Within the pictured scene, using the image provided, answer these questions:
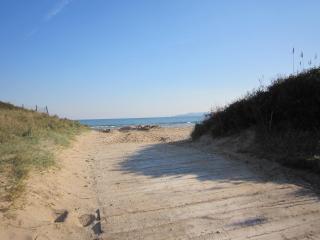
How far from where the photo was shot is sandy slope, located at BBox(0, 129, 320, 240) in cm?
405

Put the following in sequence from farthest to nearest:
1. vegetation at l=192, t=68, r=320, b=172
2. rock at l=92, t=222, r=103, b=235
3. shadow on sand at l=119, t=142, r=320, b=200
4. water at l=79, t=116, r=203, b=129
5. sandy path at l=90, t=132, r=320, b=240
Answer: water at l=79, t=116, r=203, b=129 → vegetation at l=192, t=68, r=320, b=172 → shadow on sand at l=119, t=142, r=320, b=200 → rock at l=92, t=222, r=103, b=235 → sandy path at l=90, t=132, r=320, b=240

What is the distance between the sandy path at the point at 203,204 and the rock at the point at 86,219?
0.19 metres

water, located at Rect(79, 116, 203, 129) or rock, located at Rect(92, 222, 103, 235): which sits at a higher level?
water, located at Rect(79, 116, 203, 129)

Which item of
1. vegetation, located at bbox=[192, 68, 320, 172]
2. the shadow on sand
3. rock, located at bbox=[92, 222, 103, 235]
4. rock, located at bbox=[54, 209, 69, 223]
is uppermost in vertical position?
vegetation, located at bbox=[192, 68, 320, 172]

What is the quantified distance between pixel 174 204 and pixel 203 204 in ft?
1.33

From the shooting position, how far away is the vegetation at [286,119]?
24.4 feet

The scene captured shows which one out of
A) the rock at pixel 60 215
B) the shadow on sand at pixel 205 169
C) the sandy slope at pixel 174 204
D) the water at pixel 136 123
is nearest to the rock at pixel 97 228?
the sandy slope at pixel 174 204

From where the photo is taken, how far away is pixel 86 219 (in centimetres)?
464

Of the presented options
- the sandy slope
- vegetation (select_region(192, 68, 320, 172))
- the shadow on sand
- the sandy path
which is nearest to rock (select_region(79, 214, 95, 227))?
the sandy slope

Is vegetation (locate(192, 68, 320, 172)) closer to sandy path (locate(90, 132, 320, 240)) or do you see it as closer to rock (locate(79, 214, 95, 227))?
sandy path (locate(90, 132, 320, 240))

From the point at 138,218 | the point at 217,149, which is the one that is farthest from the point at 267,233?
the point at 217,149

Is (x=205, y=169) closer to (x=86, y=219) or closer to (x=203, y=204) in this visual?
(x=203, y=204)

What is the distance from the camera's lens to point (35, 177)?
6012mm

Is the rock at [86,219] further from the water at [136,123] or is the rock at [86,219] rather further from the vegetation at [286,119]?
the water at [136,123]
